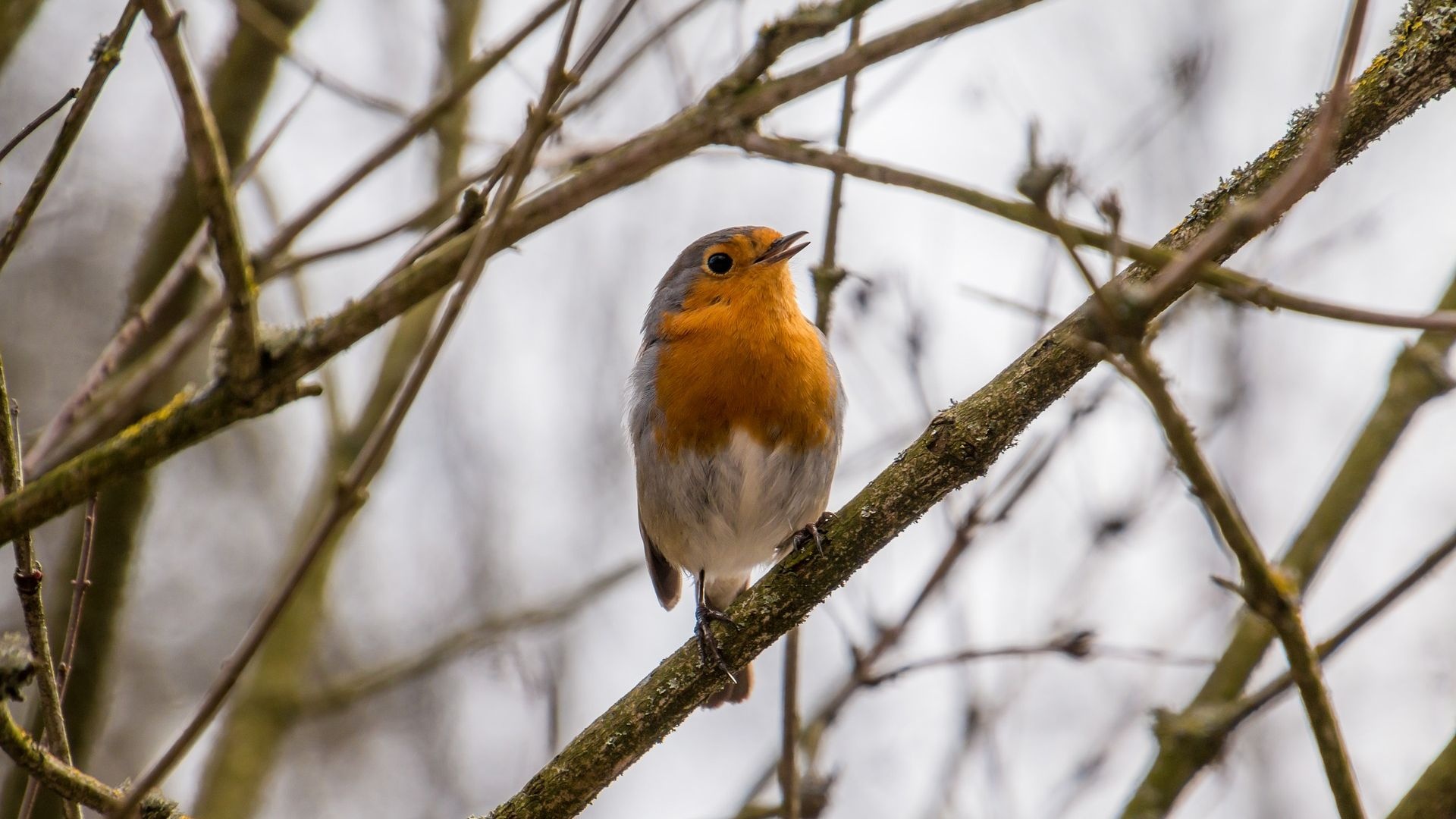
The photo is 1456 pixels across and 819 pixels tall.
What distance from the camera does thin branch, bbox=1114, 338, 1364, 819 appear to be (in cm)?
165

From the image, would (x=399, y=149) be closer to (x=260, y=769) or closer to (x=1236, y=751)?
(x=260, y=769)

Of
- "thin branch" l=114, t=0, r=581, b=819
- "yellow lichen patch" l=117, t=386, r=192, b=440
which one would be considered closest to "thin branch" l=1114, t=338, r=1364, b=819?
"thin branch" l=114, t=0, r=581, b=819

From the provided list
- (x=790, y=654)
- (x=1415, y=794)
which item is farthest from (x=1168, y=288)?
(x=790, y=654)

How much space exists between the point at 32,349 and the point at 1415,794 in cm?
1026

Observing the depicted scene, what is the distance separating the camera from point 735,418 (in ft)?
13.7

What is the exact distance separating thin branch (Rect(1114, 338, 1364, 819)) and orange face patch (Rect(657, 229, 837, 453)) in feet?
7.78

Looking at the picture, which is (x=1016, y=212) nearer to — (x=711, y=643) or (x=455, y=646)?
(x=711, y=643)

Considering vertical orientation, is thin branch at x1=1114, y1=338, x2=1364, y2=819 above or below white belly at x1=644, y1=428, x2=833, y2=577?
below

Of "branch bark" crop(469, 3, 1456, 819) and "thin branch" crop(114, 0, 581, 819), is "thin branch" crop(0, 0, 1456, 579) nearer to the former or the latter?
"branch bark" crop(469, 3, 1456, 819)

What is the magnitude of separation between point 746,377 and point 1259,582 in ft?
8.27

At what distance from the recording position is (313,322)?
1903 millimetres

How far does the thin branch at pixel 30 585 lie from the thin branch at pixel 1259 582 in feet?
6.16

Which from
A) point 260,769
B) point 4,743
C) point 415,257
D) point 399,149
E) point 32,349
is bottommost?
point 4,743

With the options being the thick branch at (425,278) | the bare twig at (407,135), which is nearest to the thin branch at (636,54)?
the bare twig at (407,135)
